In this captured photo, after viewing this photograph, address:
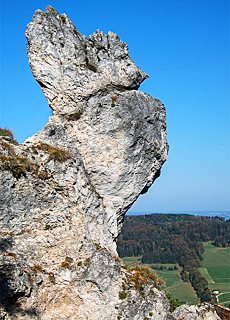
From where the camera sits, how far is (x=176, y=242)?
163500 mm

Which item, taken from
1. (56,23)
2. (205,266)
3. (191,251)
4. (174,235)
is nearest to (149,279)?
(56,23)

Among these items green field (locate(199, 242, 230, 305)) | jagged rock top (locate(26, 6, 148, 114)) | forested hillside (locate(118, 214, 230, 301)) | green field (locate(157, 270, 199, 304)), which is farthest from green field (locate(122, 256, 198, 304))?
jagged rock top (locate(26, 6, 148, 114))

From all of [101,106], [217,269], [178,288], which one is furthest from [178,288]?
[101,106]

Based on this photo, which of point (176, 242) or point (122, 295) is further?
point (176, 242)

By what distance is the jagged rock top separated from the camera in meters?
19.1

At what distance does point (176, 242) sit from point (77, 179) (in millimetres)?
158990

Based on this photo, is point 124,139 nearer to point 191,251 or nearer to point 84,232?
point 84,232

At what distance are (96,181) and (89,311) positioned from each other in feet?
24.9

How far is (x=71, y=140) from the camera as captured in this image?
18344 millimetres

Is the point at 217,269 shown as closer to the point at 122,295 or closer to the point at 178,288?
the point at 178,288

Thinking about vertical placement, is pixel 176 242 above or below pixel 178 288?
above

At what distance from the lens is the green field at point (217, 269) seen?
104312 millimetres

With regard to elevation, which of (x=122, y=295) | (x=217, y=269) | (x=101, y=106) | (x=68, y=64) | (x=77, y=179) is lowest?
(x=217, y=269)

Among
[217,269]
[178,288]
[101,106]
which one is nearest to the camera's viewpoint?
[101,106]
